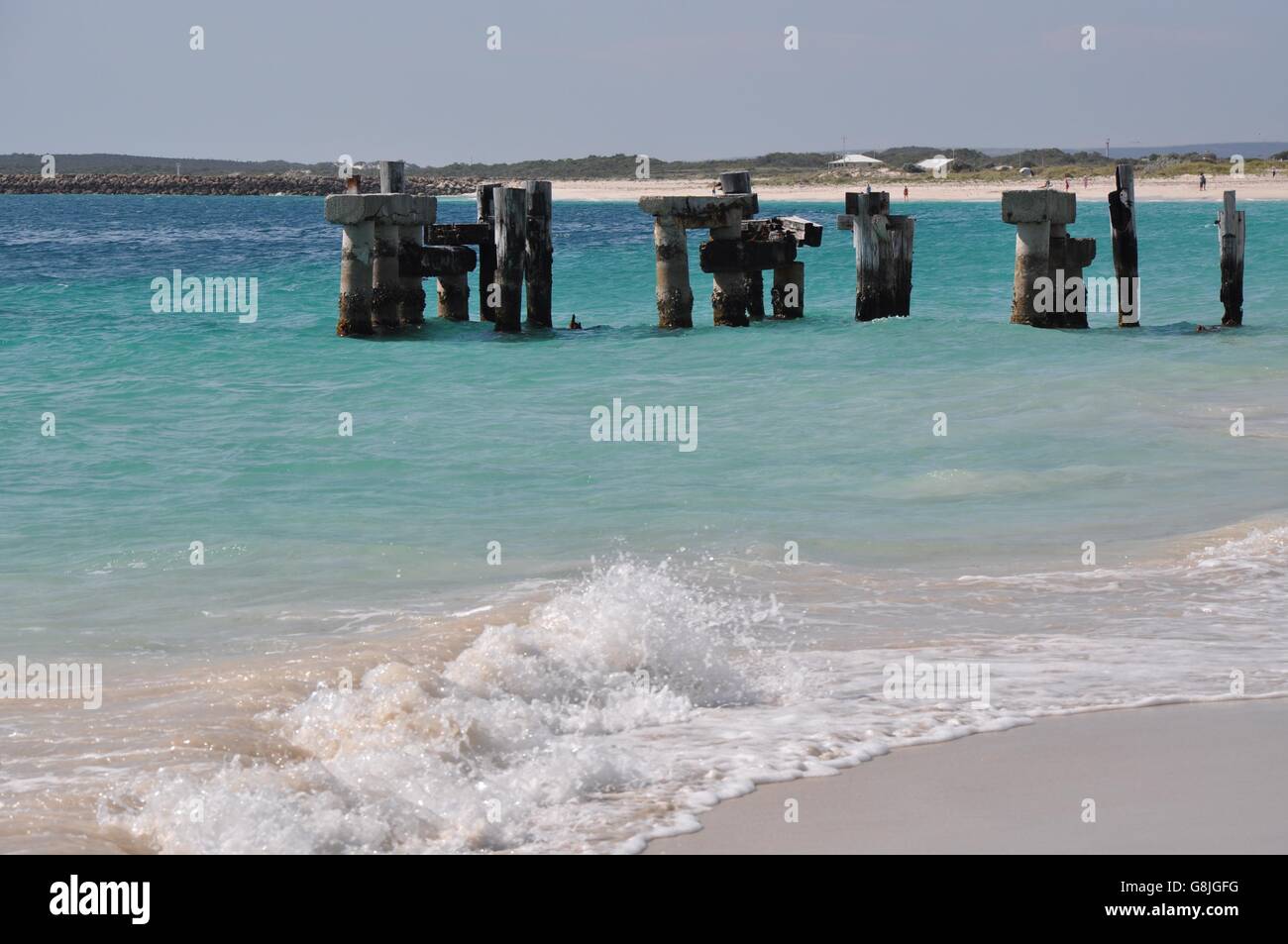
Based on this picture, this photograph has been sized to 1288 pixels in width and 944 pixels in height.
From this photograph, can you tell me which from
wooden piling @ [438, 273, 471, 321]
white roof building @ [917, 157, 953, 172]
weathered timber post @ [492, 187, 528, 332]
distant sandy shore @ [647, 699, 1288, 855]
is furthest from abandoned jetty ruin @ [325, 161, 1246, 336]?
white roof building @ [917, 157, 953, 172]

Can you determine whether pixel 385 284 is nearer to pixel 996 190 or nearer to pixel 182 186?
pixel 996 190

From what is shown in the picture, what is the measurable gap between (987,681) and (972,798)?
5.34 ft

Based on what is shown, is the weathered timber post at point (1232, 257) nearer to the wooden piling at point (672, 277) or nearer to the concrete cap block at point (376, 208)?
the wooden piling at point (672, 277)

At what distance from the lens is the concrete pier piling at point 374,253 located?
69.2ft

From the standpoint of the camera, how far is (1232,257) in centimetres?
2195

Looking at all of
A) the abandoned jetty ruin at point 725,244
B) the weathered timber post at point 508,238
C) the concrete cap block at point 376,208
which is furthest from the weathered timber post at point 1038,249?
the concrete cap block at point 376,208

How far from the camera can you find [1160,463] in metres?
12.8

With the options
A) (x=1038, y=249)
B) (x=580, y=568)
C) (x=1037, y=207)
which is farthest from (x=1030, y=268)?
(x=580, y=568)

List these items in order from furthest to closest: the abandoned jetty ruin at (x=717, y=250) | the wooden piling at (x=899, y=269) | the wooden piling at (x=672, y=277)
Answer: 1. the wooden piling at (x=899, y=269)
2. the wooden piling at (x=672, y=277)
3. the abandoned jetty ruin at (x=717, y=250)

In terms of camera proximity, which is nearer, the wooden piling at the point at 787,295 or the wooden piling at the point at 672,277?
the wooden piling at the point at 672,277

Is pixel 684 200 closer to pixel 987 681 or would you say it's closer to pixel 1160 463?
pixel 1160 463

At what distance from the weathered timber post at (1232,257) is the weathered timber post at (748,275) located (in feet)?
21.8
